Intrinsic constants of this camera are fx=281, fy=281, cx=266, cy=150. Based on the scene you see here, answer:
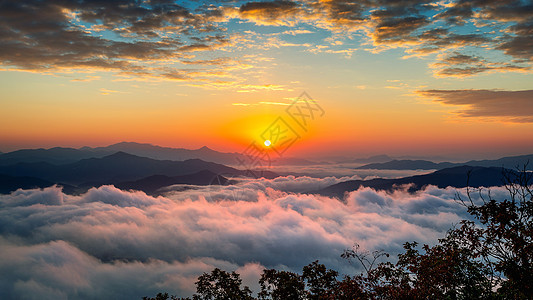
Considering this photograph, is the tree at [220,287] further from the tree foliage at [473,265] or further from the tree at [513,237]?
the tree at [513,237]

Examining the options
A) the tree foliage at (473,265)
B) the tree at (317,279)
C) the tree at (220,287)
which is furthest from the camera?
the tree at (220,287)

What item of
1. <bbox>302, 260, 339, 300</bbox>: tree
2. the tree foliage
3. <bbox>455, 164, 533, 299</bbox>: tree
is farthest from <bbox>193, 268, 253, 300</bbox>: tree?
<bbox>455, 164, 533, 299</bbox>: tree

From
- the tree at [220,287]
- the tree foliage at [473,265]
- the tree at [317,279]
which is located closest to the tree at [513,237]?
the tree foliage at [473,265]

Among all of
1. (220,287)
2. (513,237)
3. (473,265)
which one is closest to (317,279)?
(220,287)

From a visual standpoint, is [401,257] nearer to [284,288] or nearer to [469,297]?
[469,297]

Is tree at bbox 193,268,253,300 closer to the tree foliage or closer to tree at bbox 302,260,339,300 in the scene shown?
the tree foliage

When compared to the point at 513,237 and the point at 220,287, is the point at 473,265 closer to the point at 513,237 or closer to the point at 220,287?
the point at 513,237

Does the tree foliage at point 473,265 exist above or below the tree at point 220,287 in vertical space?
above

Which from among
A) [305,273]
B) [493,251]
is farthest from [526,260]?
[305,273]

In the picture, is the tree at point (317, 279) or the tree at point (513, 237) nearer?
the tree at point (513, 237)
